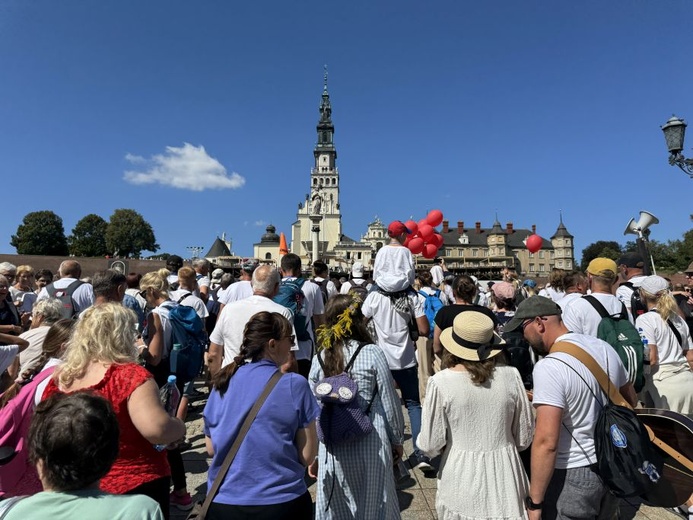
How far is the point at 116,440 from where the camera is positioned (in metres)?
1.57

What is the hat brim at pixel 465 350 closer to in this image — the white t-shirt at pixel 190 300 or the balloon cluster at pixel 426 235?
the white t-shirt at pixel 190 300

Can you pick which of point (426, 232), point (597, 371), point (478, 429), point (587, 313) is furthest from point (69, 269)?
point (426, 232)

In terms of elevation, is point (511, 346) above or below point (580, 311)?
below

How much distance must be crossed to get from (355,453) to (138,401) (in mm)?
1483

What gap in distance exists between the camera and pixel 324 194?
11462cm

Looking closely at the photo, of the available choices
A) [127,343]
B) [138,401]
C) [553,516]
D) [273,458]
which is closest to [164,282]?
[127,343]

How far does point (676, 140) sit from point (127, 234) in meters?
75.5

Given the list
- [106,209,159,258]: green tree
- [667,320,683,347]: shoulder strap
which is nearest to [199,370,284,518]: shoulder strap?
[667,320,683,347]: shoulder strap

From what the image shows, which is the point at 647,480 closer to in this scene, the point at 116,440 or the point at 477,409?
the point at 477,409

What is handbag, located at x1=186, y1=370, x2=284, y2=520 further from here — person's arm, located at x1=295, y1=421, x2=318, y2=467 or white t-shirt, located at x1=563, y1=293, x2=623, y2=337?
white t-shirt, located at x1=563, y1=293, x2=623, y2=337

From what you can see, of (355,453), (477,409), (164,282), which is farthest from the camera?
(164,282)

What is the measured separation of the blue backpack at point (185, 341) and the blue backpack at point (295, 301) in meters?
1.01

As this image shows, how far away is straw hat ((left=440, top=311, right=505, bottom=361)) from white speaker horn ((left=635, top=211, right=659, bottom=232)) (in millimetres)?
8473

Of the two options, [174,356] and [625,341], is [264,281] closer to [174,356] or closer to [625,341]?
[174,356]
